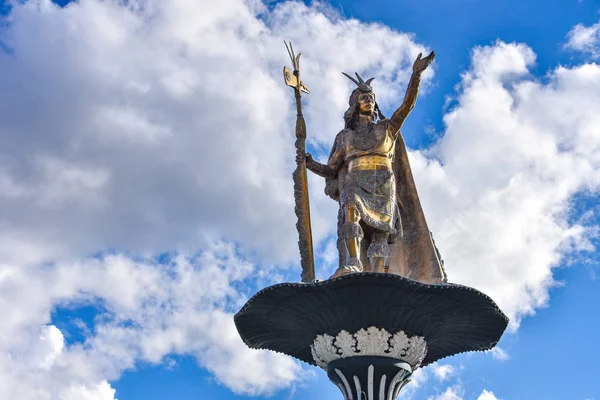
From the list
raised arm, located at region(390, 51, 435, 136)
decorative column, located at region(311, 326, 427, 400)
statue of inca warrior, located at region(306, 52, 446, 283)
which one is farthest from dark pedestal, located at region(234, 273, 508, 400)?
raised arm, located at region(390, 51, 435, 136)

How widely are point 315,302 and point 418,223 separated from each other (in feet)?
10.7

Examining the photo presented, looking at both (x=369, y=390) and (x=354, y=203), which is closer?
(x=369, y=390)

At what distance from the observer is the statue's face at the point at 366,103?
16.7m

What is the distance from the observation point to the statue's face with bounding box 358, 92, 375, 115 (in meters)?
16.7

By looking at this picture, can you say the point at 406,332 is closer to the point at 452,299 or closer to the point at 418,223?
the point at 452,299

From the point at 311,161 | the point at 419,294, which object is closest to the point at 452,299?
the point at 419,294

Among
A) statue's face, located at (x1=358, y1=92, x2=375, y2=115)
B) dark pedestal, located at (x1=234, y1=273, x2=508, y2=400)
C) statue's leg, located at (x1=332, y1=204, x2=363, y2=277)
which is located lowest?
dark pedestal, located at (x1=234, y1=273, x2=508, y2=400)

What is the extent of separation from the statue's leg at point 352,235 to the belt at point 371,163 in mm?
944

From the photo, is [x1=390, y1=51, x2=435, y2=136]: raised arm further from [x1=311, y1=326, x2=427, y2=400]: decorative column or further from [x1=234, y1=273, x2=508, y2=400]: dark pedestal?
[x1=311, y1=326, x2=427, y2=400]: decorative column

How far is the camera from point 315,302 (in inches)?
561

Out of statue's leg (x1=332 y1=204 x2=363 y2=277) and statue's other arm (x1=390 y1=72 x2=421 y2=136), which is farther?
statue's other arm (x1=390 y1=72 x2=421 y2=136)

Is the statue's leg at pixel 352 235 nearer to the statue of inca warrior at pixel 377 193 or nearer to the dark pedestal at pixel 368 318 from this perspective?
the statue of inca warrior at pixel 377 193

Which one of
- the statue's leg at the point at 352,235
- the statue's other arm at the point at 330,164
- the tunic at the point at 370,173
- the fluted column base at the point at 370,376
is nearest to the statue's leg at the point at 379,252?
the tunic at the point at 370,173

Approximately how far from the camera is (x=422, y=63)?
15453 mm
